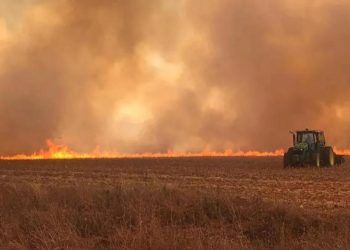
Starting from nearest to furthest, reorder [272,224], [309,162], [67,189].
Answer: [272,224], [67,189], [309,162]

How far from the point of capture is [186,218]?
1509cm

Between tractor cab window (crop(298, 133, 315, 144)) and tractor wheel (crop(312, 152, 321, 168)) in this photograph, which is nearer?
tractor wheel (crop(312, 152, 321, 168))

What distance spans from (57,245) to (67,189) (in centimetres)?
832

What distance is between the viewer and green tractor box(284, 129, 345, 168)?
4034cm

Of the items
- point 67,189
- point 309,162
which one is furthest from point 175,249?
point 309,162

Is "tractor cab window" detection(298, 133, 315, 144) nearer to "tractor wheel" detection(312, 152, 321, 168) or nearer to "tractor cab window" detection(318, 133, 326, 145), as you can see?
"tractor cab window" detection(318, 133, 326, 145)

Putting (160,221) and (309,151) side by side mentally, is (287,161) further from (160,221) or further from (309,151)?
(160,221)

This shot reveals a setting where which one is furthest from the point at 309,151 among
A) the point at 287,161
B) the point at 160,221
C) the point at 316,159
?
the point at 160,221

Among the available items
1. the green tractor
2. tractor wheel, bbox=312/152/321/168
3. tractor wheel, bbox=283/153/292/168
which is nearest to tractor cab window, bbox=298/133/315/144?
the green tractor

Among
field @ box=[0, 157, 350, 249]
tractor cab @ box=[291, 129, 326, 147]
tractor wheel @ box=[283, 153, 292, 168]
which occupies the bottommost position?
field @ box=[0, 157, 350, 249]

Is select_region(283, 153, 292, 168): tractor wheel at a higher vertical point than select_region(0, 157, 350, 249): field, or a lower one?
higher

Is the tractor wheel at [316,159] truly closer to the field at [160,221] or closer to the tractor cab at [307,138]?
the tractor cab at [307,138]

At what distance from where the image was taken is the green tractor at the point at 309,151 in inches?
1588

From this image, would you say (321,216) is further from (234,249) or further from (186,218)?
(234,249)
